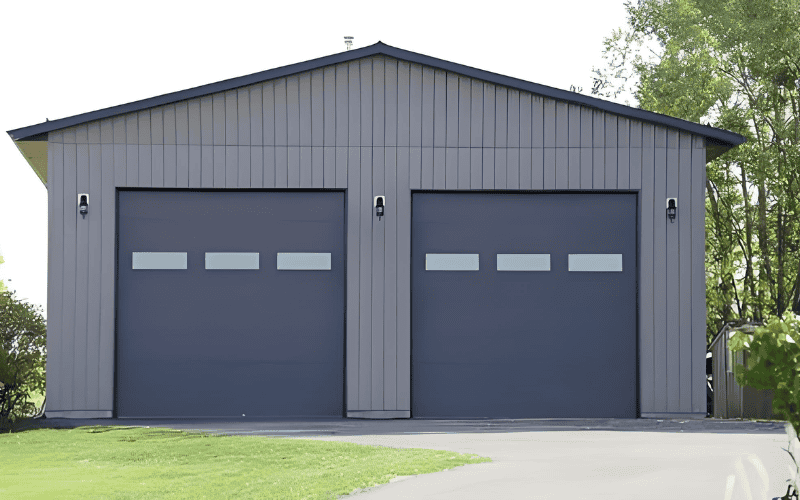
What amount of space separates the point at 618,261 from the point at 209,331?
6.28 meters

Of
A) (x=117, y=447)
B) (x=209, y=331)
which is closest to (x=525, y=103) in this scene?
(x=209, y=331)

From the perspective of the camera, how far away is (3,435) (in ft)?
41.6

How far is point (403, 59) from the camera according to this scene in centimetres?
1441

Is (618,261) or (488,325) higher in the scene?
(618,261)

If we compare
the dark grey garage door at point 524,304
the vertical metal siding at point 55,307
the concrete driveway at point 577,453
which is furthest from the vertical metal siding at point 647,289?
the vertical metal siding at point 55,307

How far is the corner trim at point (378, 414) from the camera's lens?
1416cm

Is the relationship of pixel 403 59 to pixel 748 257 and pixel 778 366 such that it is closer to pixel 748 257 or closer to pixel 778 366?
pixel 778 366

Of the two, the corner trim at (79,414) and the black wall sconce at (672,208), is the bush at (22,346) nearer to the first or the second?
the corner trim at (79,414)

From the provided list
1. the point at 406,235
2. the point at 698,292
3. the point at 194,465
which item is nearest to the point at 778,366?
the point at 194,465

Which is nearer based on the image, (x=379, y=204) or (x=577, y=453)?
(x=577, y=453)

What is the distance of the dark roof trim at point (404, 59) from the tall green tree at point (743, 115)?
1032 cm

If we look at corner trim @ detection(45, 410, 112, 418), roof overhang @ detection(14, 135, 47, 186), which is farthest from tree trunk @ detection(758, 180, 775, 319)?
corner trim @ detection(45, 410, 112, 418)

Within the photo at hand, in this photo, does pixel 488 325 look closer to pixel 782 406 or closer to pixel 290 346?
pixel 290 346

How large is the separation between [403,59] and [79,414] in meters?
7.15
